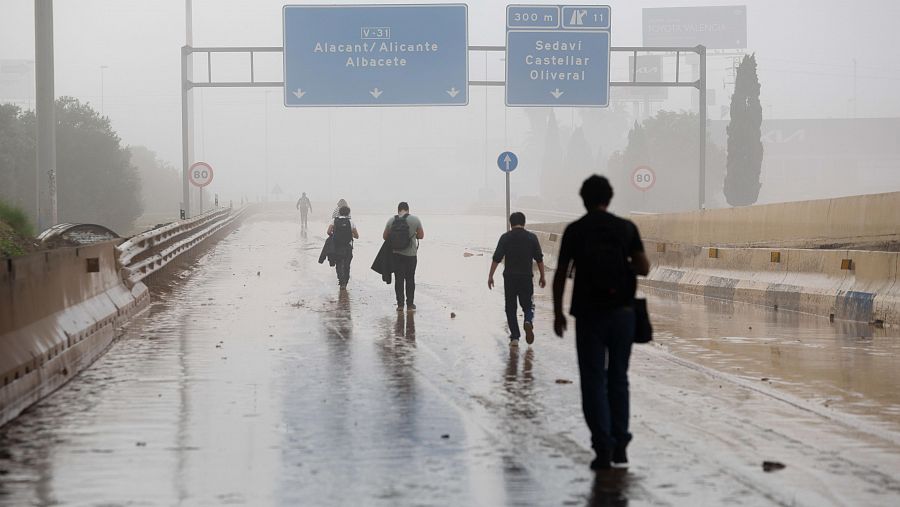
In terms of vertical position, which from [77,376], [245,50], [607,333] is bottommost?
[77,376]

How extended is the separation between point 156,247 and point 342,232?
3.91 metres

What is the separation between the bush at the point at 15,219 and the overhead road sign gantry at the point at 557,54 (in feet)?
60.7

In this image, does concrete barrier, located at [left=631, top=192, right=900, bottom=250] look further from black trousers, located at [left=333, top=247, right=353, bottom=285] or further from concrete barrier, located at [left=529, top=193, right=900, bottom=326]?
black trousers, located at [left=333, top=247, right=353, bottom=285]

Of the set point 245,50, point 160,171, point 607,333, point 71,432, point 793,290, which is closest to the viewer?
point 607,333

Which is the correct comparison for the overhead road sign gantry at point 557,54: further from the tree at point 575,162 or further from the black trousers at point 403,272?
the tree at point 575,162

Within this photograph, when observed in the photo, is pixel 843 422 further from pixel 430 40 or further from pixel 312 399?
pixel 430 40

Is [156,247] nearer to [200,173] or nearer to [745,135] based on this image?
[200,173]

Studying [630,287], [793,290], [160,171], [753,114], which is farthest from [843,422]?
[160,171]

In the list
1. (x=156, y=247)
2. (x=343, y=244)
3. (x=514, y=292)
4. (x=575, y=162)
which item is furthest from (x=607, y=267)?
(x=575, y=162)

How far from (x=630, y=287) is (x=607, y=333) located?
321 millimetres

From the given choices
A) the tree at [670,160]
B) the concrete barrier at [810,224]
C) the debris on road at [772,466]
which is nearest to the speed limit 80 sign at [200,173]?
the concrete barrier at [810,224]

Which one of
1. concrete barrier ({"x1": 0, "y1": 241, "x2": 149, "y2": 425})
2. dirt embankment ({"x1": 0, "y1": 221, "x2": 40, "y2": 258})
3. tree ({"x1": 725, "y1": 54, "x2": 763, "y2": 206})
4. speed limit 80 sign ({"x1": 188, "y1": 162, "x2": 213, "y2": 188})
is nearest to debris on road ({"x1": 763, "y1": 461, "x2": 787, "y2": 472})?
concrete barrier ({"x1": 0, "y1": 241, "x2": 149, "y2": 425})

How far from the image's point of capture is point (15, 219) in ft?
85.9

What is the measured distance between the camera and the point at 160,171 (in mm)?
129125
